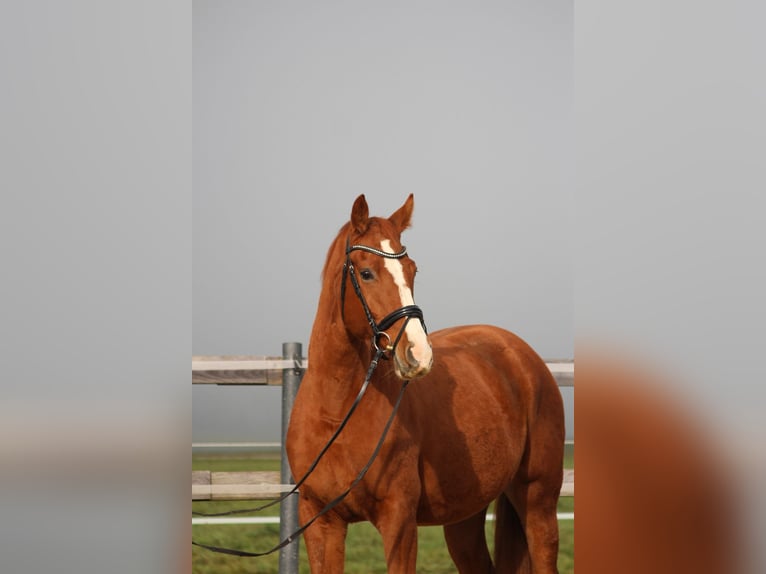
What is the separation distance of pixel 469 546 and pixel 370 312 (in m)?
1.60

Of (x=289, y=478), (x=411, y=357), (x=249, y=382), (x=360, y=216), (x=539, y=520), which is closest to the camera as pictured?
(x=411, y=357)

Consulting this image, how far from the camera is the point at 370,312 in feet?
8.51

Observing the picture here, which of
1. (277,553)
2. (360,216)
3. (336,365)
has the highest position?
(360,216)

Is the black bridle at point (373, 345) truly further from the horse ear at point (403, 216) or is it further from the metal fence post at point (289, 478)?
the metal fence post at point (289, 478)

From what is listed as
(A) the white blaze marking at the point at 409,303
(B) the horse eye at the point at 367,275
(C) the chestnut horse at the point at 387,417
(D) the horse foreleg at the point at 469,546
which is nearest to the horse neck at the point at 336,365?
(C) the chestnut horse at the point at 387,417

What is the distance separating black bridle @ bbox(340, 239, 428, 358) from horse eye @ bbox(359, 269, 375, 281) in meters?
0.03

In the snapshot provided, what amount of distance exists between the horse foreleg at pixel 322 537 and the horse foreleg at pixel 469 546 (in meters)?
1.05

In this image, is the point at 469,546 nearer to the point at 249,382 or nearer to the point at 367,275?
the point at 249,382

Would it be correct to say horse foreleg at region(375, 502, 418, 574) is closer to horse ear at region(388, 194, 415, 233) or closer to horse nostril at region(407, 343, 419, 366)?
horse nostril at region(407, 343, 419, 366)

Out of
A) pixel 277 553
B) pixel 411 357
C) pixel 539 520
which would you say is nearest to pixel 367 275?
pixel 411 357

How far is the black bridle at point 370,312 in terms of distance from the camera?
250 centimetres

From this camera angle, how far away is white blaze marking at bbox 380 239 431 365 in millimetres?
2414
